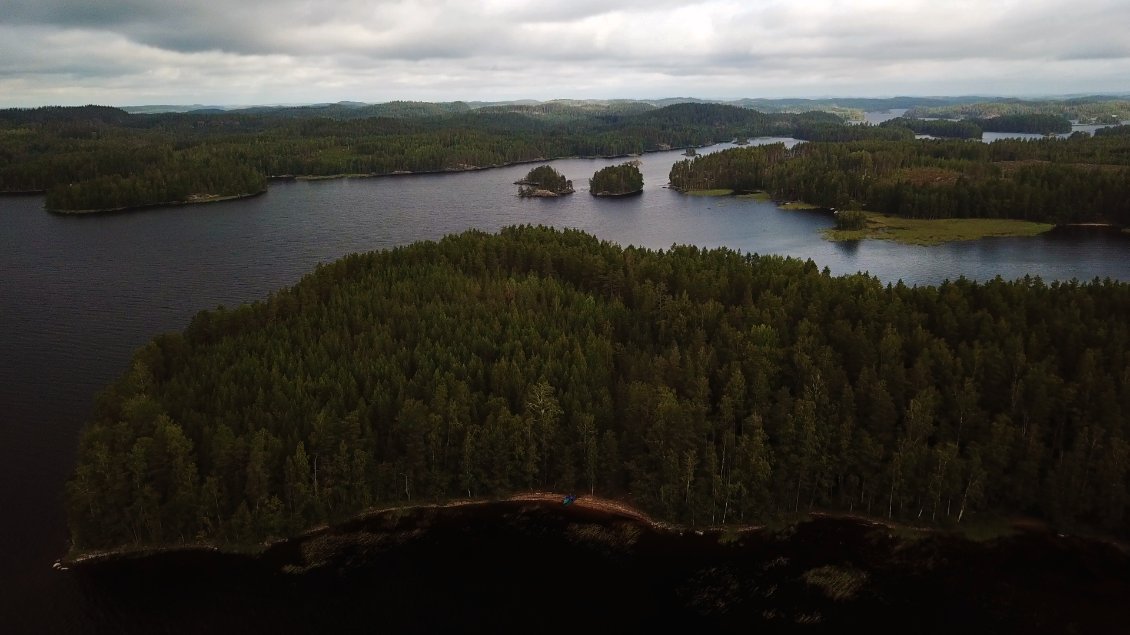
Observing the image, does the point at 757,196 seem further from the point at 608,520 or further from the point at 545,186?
the point at 608,520

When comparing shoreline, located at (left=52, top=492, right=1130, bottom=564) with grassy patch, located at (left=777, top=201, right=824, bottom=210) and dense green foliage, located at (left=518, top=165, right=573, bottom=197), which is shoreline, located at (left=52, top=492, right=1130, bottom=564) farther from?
dense green foliage, located at (left=518, top=165, right=573, bottom=197)

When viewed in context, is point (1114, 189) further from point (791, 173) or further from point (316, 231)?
point (316, 231)

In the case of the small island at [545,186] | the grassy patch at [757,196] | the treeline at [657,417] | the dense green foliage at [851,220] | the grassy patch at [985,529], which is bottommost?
the grassy patch at [985,529]

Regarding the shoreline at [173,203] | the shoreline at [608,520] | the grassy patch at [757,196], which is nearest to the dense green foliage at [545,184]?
the grassy patch at [757,196]

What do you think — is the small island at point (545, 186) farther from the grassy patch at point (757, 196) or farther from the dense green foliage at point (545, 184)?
the grassy patch at point (757, 196)

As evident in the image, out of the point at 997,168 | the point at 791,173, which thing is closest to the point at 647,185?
the point at 791,173

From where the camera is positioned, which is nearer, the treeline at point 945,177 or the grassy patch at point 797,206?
the treeline at point 945,177

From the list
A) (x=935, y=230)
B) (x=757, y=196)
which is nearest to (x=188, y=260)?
(x=935, y=230)

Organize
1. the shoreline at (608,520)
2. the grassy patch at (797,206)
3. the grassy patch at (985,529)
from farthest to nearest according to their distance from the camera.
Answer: the grassy patch at (797,206) → the grassy patch at (985,529) → the shoreline at (608,520)
